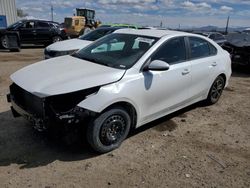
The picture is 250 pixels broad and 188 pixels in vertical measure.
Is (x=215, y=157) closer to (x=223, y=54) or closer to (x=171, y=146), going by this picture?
(x=171, y=146)

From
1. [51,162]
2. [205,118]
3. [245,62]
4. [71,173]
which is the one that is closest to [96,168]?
[71,173]

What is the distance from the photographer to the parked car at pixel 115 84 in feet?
10.9

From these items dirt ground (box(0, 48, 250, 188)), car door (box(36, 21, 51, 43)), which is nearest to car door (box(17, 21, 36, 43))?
car door (box(36, 21, 51, 43))

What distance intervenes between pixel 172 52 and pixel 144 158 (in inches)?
72.3

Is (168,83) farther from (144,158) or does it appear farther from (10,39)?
(10,39)

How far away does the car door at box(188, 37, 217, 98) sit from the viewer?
16.0 ft

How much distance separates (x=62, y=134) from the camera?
3.31 metres

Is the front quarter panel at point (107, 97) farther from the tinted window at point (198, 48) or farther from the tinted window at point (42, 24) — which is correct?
the tinted window at point (42, 24)

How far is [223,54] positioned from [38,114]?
4.12 metres

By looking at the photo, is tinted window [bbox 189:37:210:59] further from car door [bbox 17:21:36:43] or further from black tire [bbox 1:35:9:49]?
car door [bbox 17:21:36:43]

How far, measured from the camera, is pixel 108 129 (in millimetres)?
3654

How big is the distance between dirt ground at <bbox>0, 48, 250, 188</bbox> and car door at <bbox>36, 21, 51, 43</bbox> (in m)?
12.3

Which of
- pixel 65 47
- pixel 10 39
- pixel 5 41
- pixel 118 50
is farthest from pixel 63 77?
pixel 5 41

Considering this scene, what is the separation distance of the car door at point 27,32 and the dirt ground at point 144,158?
1201 cm
